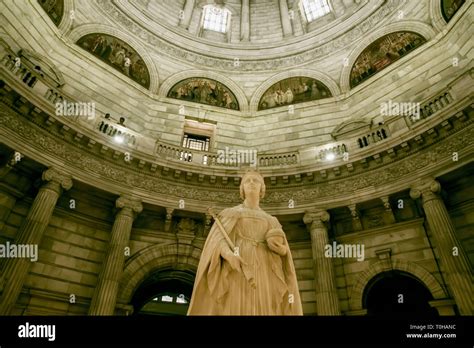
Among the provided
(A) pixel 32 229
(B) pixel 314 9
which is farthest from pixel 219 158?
(B) pixel 314 9

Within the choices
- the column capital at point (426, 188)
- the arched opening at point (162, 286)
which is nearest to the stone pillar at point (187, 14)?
the arched opening at point (162, 286)

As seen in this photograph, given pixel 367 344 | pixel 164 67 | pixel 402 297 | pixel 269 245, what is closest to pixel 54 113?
pixel 164 67

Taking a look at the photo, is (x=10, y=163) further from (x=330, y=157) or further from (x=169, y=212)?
(x=330, y=157)

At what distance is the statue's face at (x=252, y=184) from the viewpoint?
14.9ft

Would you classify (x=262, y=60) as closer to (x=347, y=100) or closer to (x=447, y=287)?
(x=347, y=100)

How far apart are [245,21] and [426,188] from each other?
679 inches

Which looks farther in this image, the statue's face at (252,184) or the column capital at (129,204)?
the column capital at (129,204)

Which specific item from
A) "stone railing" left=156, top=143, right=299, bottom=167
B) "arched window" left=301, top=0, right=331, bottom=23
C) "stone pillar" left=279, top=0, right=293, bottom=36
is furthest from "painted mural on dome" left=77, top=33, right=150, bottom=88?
"arched window" left=301, top=0, right=331, bottom=23

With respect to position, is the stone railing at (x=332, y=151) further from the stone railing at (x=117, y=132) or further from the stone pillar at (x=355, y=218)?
the stone railing at (x=117, y=132)

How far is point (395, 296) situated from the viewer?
37.0 feet

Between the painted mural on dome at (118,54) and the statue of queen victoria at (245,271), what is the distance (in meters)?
14.3

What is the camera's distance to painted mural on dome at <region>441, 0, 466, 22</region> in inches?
499

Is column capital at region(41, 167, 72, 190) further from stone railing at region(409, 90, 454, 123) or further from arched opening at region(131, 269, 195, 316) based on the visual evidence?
stone railing at region(409, 90, 454, 123)

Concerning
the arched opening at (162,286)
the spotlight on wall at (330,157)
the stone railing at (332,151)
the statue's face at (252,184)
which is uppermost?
the stone railing at (332,151)
